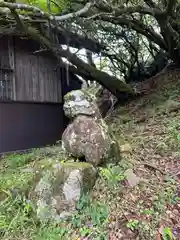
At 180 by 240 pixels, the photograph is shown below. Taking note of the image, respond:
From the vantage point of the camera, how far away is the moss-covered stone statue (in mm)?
4324

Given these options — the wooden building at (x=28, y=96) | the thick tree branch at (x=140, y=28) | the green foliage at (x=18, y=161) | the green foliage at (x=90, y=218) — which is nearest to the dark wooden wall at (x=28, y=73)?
the wooden building at (x=28, y=96)

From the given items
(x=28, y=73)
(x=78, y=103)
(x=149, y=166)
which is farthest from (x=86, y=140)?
(x=28, y=73)

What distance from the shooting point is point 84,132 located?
4.35 metres

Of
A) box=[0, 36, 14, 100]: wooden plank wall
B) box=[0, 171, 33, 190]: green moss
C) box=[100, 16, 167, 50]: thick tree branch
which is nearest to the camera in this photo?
box=[0, 171, 33, 190]: green moss

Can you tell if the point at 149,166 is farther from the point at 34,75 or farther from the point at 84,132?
the point at 34,75

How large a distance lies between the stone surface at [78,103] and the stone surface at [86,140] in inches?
3.1

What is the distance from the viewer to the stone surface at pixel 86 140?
432 cm

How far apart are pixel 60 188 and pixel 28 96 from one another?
18.8 ft

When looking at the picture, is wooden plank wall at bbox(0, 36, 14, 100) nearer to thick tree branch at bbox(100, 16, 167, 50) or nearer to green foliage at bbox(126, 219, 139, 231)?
thick tree branch at bbox(100, 16, 167, 50)

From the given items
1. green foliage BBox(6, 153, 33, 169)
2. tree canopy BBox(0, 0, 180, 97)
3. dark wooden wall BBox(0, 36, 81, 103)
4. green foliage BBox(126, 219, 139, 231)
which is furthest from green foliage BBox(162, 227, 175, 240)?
dark wooden wall BBox(0, 36, 81, 103)

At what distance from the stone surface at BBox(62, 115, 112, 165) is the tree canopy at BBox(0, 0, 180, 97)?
180cm

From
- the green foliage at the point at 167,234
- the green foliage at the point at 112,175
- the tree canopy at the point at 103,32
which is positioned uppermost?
the tree canopy at the point at 103,32

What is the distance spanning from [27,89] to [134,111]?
3.30m

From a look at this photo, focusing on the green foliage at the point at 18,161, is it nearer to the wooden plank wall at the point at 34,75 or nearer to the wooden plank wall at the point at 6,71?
the wooden plank wall at the point at 6,71
